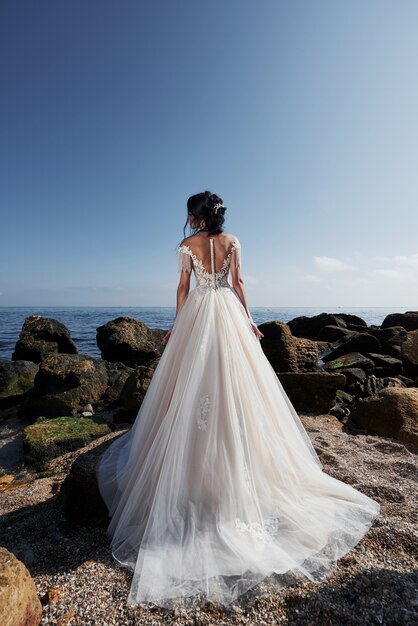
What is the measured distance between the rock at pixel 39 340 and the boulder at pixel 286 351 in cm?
896

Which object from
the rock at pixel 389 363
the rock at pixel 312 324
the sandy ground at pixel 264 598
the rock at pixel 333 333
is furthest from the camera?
the rock at pixel 312 324

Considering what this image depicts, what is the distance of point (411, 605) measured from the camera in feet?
6.39

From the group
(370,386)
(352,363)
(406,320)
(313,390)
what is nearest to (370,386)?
(370,386)

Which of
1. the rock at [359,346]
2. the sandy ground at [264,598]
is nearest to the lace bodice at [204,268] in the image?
the sandy ground at [264,598]

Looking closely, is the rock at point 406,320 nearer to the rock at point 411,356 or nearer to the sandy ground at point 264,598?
the rock at point 411,356

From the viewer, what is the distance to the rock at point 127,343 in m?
11.8

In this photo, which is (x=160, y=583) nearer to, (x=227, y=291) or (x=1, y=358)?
(x=227, y=291)

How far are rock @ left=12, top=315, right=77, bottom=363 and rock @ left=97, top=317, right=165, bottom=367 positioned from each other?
2.20 m

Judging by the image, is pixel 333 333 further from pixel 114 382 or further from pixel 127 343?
pixel 114 382

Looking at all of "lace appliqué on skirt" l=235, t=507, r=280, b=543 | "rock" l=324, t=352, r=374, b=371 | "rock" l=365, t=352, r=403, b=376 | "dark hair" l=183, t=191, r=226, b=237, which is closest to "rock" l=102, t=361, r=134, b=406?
"dark hair" l=183, t=191, r=226, b=237

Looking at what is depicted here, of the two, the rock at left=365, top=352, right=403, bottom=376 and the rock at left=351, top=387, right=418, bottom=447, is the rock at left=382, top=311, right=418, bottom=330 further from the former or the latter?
the rock at left=351, top=387, right=418, bottom=447

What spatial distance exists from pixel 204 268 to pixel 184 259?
0.27 m

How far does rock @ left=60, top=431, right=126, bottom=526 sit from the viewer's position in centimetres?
301

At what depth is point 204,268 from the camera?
376cm
